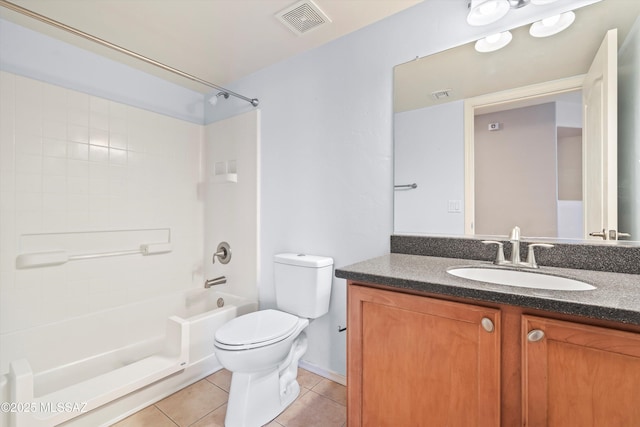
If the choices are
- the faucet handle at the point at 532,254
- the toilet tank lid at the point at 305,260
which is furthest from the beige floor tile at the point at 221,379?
the faucet handle at the point at 532,254

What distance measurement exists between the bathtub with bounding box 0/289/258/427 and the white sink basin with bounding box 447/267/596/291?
1.55m

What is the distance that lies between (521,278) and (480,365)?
477mm

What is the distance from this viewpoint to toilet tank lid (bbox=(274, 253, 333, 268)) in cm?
164

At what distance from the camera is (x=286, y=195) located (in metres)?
1.97

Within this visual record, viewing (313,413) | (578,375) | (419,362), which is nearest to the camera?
(578,375)

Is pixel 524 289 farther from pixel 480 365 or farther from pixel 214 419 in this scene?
pixel 214 419

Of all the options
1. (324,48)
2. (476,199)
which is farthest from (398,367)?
(324,48)

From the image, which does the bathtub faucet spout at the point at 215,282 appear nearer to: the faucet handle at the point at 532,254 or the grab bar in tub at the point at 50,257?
the grab bar in tub at the point at 50,257

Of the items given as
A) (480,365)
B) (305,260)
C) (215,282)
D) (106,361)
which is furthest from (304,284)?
(106,361)

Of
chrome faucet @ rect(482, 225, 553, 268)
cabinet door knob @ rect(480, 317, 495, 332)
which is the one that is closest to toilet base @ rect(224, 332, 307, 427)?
cabinet door knob @ rect(480, 317, 495, 332)

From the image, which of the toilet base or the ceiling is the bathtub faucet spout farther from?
the ceiling

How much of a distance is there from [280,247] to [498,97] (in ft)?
5.13

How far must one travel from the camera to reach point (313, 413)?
1.47 m

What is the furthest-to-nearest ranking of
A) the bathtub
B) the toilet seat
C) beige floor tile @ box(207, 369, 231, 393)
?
beige floor tile @ box(207, 369, 231, 393), the toilet seat, the bathtub
